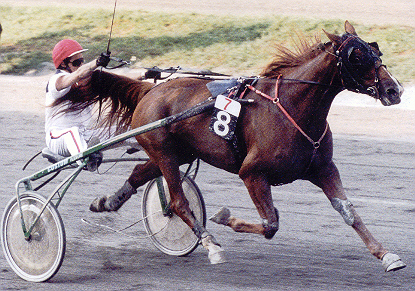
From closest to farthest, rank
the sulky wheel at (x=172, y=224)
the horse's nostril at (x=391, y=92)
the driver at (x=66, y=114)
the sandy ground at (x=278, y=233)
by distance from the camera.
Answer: the horse's nostril at (x=391, y=92)
the sandy ground at (x=278, y=233)
the driver at (x=66, y=114)
the sulky wheel at (x=172, y=224)

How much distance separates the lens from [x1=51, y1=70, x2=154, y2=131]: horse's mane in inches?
218

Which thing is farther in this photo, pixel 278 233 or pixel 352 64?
pixel 278 233

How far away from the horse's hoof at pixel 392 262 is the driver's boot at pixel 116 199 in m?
2.06

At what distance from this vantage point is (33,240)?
16.4 feet

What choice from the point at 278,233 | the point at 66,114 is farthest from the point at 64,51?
the point at 278,233

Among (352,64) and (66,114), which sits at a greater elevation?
(352,64)

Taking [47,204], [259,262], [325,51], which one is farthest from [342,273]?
[47,204]

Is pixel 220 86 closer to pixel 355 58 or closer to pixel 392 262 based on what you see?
pixel 355 58

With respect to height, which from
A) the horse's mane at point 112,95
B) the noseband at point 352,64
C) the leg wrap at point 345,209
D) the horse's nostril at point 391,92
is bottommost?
the leg wrap at point 345,209

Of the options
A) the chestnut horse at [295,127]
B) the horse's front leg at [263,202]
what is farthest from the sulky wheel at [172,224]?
the horse's front leg at [263,202]

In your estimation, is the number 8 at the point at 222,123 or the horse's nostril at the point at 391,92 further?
the number 8 at the point at 222,123

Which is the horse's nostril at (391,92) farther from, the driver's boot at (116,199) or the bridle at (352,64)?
the driver's boot at (116,199)

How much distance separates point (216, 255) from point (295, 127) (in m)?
0.95

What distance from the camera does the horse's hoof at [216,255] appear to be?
4.65 meters
